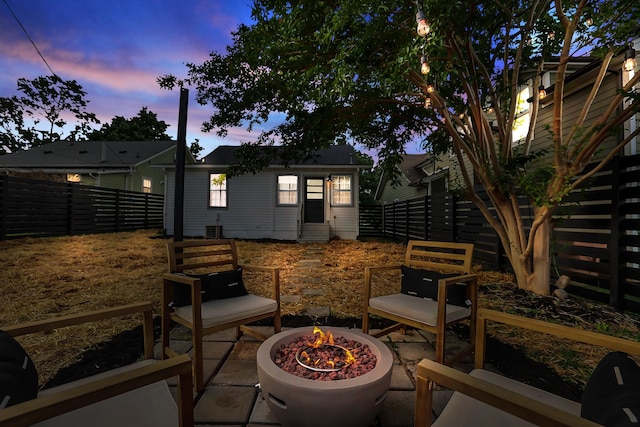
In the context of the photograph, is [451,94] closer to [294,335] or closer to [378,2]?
[378,2]

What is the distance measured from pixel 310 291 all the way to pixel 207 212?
32.2 ft

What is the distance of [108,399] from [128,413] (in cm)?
12

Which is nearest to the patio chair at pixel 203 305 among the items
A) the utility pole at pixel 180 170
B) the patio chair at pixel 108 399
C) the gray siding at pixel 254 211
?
the patio chair at pixel 108 399

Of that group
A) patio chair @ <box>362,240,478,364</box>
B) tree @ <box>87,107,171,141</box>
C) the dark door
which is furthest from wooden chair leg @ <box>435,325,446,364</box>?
tree @ <box>87,107,171,141</box>

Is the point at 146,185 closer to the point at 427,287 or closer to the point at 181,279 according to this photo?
the point at 181,279

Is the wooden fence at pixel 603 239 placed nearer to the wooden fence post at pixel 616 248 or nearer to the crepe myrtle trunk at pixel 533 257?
the wooden fence post at pixel 616 248

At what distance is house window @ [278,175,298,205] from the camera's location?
42.9ft

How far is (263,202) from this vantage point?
13.0 meters

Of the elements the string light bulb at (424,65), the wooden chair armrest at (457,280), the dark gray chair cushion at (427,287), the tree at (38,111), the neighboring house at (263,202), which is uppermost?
the tree at (38,111)

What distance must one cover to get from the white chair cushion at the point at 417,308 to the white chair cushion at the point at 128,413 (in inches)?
72.3

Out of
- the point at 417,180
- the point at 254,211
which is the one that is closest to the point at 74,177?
the point at 254,211

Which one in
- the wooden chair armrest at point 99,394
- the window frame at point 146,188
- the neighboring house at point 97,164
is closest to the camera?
the wooden chair armrest at point 99,394

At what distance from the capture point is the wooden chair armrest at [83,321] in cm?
139

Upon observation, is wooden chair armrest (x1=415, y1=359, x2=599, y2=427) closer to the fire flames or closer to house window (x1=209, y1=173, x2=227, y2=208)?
the fire flames
